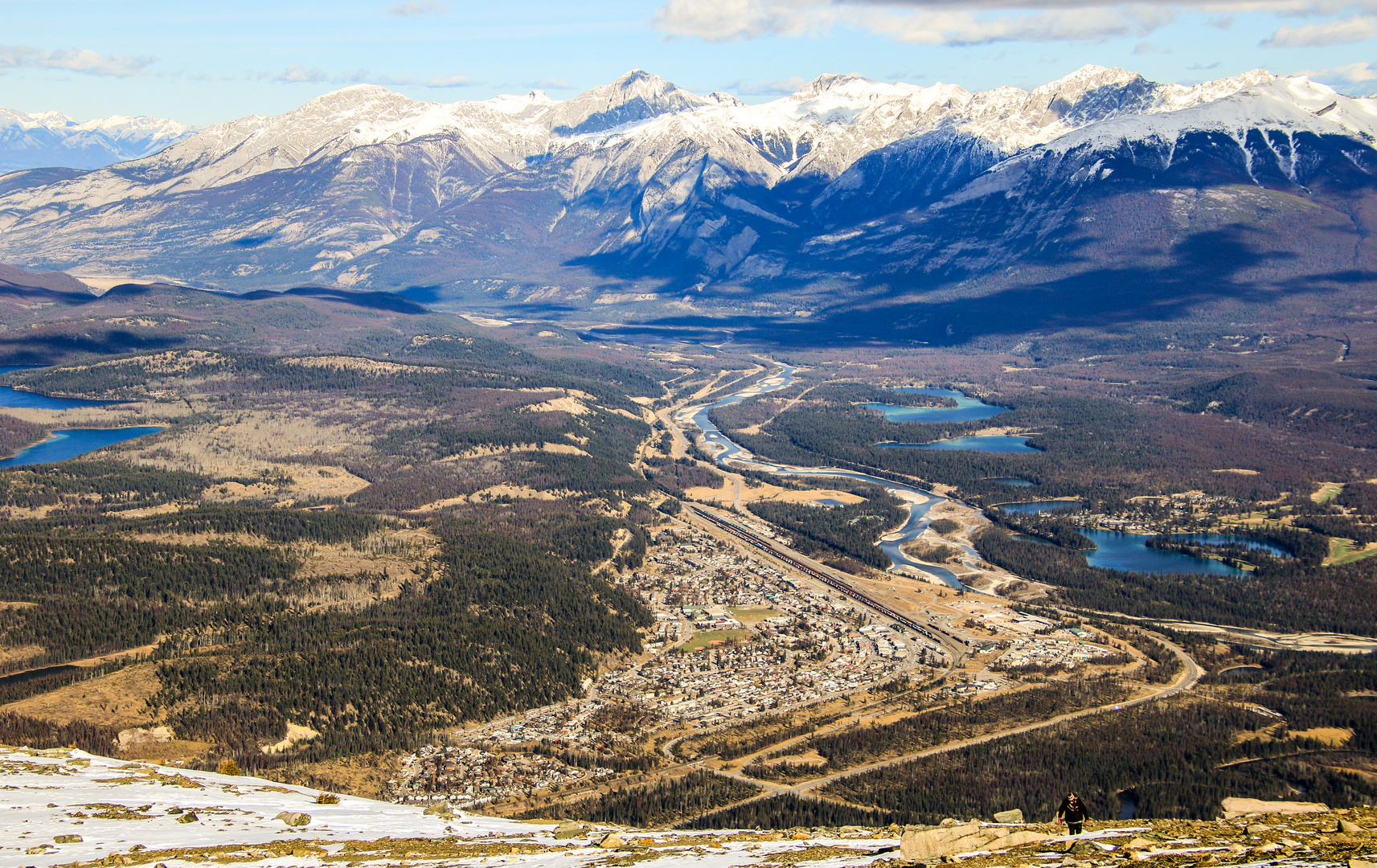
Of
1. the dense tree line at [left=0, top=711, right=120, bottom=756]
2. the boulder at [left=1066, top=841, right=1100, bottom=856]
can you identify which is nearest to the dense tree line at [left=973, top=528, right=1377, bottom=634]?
the boulder at [left=1066, top=841, right=1100, bottom=856]

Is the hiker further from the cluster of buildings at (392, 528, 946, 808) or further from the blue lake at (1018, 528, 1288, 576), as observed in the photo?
the blue lake at (1018, 528, 1288, 576)

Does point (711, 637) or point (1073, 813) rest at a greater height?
point (1073, 813)

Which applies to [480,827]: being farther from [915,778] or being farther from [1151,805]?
[1151,805]

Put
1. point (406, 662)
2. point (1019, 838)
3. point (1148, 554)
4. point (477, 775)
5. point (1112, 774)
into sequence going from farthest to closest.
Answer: point (1148, 554), point (406, 662), point (477, 775), point (1112, 774), point (1019, 838)

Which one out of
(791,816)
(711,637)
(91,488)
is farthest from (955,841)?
(91,488)

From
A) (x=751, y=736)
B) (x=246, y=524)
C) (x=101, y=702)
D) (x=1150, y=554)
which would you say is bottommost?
(x=1150, y=554)

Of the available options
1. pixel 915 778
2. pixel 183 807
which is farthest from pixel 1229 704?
pixel 183 807

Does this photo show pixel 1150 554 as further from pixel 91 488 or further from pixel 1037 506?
pixel 91 488
